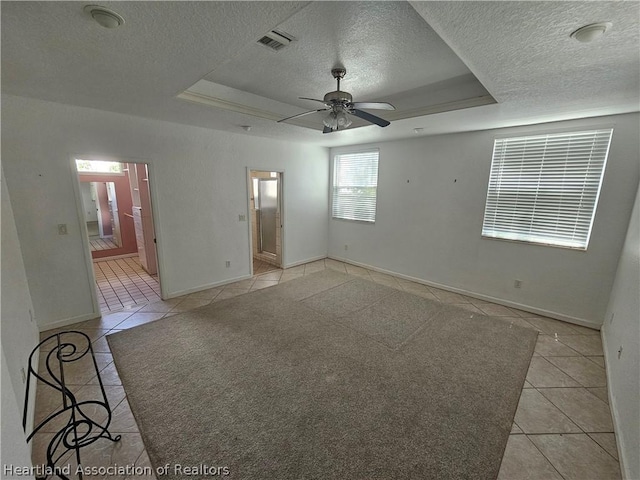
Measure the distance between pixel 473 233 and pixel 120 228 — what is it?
Answer: 7.17 meters

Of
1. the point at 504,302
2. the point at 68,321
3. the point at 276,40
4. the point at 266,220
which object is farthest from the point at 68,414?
the point at 504,302

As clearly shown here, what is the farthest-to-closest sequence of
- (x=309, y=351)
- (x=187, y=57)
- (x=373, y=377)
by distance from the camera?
(x=309, y=351) < (x=373, y=377) < (x=187, y=57)

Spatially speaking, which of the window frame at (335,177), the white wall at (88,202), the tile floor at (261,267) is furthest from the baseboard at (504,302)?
the white wall at (88,202)

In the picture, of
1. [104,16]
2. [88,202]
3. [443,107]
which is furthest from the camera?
[88,202]

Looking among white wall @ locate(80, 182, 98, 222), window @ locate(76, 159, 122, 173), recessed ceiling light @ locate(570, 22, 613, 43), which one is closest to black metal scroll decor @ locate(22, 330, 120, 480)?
recessed ceiling light @ locate(570, 22, 613, 43)

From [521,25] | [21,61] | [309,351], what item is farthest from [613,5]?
[21,61]

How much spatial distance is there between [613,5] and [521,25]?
13.7 inches

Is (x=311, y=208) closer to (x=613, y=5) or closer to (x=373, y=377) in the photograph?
(x=373, y=377)

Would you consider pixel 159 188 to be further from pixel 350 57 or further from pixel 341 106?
pixel 350 57

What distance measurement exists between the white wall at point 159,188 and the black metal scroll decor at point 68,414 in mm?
904

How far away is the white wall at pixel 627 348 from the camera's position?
160 centimetres

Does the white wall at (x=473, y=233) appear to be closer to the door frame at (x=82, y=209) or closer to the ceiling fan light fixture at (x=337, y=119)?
the ceiling fan light fixture at (x=337, y=119)

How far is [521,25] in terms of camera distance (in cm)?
140

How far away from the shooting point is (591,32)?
4.65 ft
